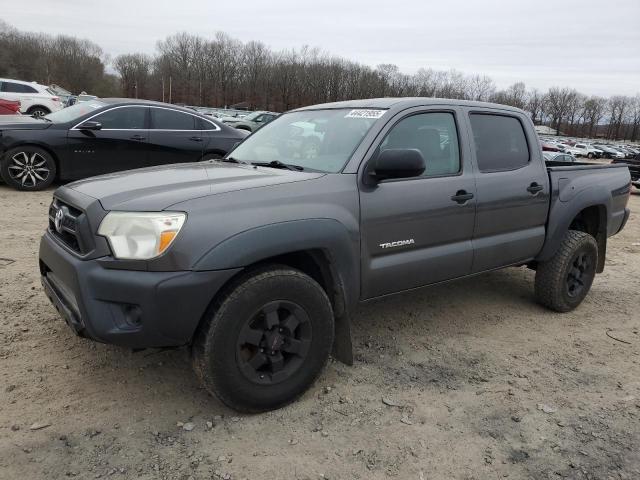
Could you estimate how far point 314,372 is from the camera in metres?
3.06

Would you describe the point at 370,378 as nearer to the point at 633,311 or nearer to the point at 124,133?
the point at 633,311

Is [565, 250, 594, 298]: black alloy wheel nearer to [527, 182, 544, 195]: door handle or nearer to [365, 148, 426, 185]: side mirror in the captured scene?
[527, 182, 544, 195]: door handle

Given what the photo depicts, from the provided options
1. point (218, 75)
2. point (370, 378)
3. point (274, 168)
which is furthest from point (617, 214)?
point (218, 75)

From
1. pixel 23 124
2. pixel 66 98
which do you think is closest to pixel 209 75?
pixel 66 98

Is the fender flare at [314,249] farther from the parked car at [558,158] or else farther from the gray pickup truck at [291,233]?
the parked car at [558,158]

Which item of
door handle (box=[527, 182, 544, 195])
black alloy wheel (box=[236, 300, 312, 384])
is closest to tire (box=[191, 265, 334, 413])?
black alloy wheel (box=[236, 300, 312, 384])

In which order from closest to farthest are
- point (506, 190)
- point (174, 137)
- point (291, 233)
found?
point (291, 233)
point (506, 190)
point (174, 137)

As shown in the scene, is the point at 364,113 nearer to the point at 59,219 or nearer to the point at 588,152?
the point at 59,219

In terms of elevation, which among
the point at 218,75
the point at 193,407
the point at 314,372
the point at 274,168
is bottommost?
the point at 193,407

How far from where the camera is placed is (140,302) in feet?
8.21

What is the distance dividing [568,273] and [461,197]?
5.70ft

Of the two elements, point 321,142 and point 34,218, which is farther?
point 34,218

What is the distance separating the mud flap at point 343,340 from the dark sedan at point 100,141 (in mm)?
6261

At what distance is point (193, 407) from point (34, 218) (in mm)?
4873
